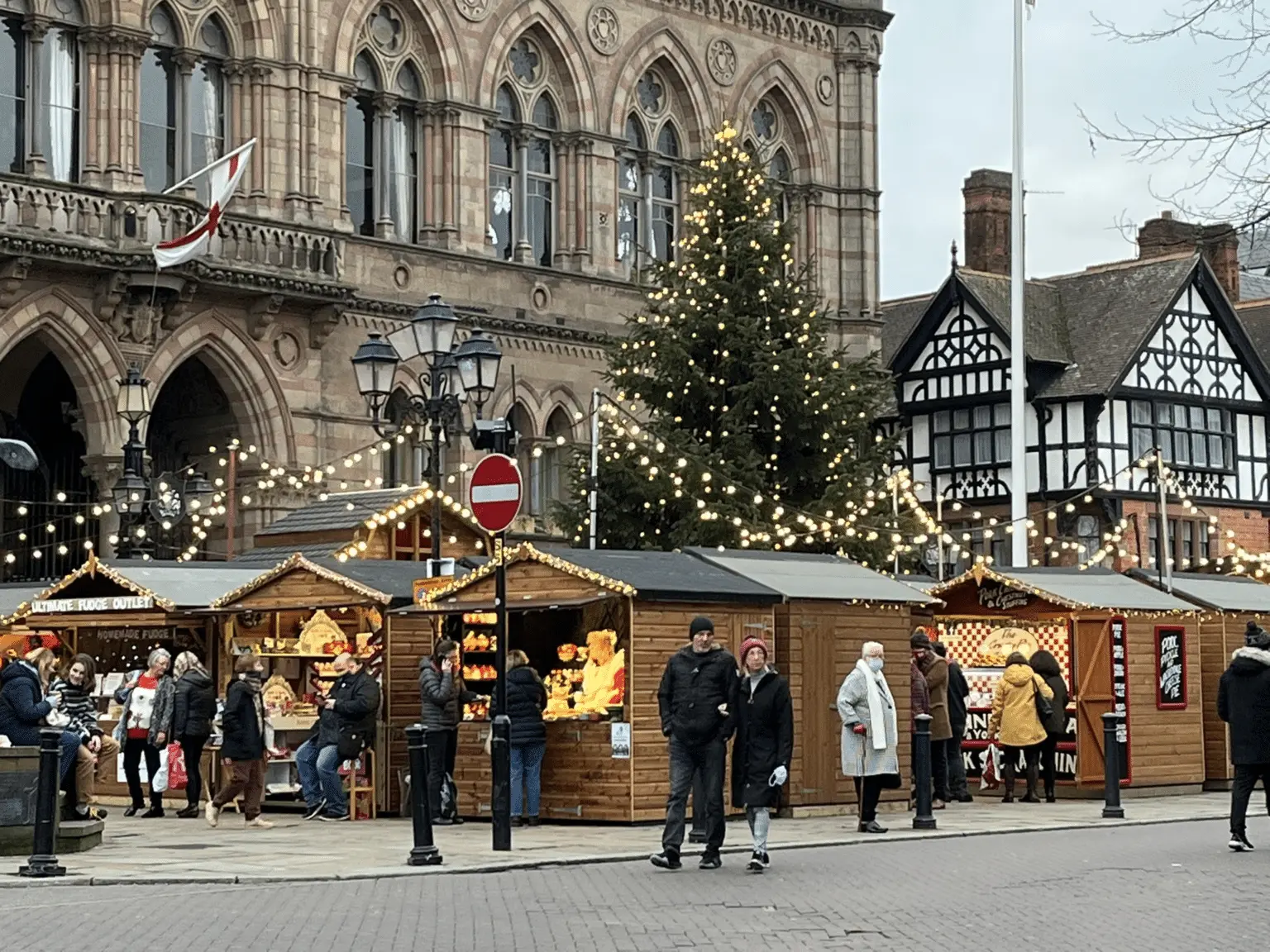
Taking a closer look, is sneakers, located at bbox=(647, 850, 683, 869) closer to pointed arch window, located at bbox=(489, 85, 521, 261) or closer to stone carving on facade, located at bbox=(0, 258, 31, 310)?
stone carving on facade, located at bbox=(0, 258, 31, 310)

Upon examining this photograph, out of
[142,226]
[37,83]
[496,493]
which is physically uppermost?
[37,83]

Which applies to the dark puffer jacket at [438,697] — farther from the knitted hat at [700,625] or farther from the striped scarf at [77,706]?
the knitted hat at [700,625]

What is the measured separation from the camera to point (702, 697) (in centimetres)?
1723

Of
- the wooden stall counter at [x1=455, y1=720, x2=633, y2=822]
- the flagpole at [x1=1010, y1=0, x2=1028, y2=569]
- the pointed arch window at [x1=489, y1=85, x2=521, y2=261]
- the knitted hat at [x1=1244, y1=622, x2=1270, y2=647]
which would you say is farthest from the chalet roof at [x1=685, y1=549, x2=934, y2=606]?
the pointed arch window at [x1=489, y1=85, x2=521, y2=261]

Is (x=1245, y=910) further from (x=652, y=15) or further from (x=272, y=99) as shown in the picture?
(x=652, y=15)

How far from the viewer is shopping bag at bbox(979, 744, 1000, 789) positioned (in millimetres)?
28375

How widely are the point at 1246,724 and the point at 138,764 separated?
1157 cm

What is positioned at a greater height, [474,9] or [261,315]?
[474,9]

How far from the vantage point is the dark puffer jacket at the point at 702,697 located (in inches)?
677

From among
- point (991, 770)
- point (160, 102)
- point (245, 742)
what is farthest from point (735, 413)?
point (245, 742)

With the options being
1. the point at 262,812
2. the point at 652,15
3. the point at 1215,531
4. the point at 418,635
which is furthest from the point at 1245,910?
the point at 1215,531

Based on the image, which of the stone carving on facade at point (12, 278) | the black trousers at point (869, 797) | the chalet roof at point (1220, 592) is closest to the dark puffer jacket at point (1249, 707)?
the black trousers at point (869, 797)

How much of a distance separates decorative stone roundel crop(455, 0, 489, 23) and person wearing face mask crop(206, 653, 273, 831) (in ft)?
70.9

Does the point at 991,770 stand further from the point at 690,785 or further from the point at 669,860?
the point at 669,860
